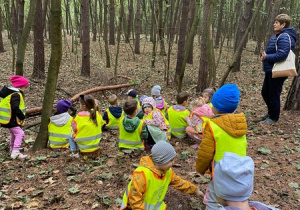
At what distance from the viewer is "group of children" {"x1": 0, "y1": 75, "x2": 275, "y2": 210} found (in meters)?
1.82

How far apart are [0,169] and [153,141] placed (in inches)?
114


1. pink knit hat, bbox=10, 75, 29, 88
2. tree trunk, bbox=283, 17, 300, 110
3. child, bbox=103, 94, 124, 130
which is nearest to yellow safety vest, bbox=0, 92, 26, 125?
pink knit hat, bbox=10, 75, 29, 88

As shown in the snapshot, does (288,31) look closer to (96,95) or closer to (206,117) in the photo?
(206,117)

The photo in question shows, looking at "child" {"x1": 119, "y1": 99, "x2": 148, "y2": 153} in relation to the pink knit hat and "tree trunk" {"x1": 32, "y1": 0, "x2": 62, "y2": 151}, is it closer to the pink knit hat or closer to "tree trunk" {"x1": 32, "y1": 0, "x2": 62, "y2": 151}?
"tree trunk" {"x1": 32, "y1": 0, "x2": 62, "y2": 151}

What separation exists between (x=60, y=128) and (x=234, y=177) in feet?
13.8

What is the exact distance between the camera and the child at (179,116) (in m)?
5.56

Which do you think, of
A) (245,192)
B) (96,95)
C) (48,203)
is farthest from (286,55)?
(96,95)

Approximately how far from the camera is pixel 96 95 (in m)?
9.93

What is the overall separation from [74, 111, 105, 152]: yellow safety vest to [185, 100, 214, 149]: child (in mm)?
1969

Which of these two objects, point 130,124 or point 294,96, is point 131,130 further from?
point 294,96

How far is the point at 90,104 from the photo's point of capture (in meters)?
4.76

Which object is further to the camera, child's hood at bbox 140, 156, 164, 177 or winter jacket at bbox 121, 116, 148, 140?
winter jacket at bbox 121, 116, 148, 140

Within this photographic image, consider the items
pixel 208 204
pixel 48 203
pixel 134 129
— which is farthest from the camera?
pixel 134 129

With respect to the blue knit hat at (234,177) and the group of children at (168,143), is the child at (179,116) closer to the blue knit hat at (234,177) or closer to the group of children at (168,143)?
the group of children at (168,143)
